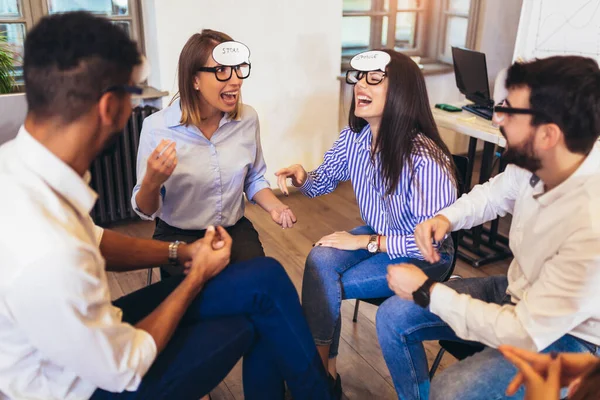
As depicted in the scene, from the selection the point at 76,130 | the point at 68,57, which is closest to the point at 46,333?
the point at 76,130

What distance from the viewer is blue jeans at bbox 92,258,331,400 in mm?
1217

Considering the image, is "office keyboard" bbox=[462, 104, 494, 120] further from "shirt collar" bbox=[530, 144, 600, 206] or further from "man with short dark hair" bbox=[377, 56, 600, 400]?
"shirt collar" bbox=[530, 144, 600, 206]

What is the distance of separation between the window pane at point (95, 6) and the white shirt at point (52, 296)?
221cm

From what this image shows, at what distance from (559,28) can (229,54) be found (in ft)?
5.69

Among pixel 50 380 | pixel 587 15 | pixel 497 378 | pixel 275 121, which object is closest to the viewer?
pixel 50 380

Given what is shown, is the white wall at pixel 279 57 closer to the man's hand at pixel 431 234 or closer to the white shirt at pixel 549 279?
the man's hand at pixel 431 234

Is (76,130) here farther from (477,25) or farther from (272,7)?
(477,25)

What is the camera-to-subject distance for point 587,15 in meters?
2.48

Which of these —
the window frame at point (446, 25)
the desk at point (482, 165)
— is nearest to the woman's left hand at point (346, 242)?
the desk at point (482, 165)

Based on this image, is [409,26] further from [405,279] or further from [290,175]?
[405,279]

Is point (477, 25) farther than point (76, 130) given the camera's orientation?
Yes

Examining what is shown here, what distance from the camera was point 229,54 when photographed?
5.92ft

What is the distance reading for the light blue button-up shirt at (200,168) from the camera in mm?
1830

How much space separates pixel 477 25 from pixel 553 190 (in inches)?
130
